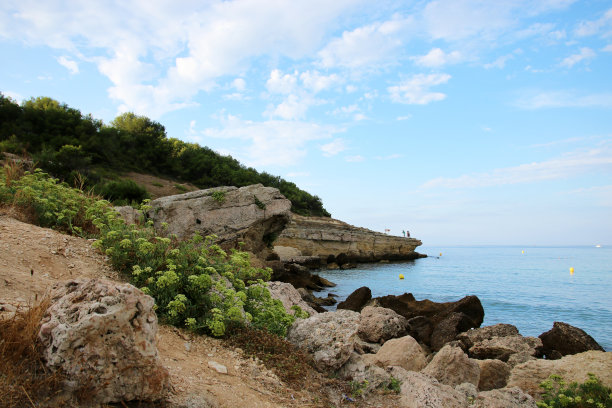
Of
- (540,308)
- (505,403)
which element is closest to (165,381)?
(505,403)

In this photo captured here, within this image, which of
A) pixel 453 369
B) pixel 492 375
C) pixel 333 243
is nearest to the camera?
pixel 453 369

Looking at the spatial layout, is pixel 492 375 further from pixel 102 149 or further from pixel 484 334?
pixel 102 149

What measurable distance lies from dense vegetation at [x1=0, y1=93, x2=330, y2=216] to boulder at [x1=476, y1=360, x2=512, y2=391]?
54.7ft

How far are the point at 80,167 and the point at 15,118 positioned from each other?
12808mm

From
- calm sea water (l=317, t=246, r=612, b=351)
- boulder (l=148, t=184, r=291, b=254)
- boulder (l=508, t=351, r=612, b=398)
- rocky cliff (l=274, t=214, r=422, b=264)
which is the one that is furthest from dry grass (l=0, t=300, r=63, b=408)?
rocky cliff (l=274, t=214, r=422, b=264)

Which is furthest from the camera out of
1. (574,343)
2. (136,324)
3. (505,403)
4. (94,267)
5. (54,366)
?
(574,343)

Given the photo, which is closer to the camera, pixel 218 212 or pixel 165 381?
pixel 165 381

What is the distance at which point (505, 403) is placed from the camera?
497 centimetres

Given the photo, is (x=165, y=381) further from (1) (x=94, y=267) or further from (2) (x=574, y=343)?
(2) (x=574, y=343)

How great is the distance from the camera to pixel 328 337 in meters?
5.21

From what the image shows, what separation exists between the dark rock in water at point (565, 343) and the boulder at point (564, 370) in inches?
104

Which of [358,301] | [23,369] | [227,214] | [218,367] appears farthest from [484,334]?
[23,369]

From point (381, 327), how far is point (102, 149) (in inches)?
1412

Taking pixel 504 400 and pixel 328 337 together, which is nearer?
pixel 504 400
